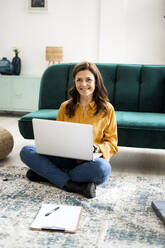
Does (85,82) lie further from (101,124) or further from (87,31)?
(87,31)

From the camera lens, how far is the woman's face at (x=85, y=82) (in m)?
2.29

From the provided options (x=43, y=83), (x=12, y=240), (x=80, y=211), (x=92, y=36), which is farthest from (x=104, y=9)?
(x=12, y=240)

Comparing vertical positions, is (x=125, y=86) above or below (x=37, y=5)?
below

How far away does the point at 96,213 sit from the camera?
196 centimetres

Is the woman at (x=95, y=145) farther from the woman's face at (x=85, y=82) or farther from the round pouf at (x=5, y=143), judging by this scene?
the round pouf at (x=5, y=143)

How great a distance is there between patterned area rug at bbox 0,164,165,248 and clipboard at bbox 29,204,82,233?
0.10 ft

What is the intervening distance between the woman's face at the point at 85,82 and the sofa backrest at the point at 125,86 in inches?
37.4

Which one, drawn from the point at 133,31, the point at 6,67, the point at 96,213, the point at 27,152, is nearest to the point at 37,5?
the point at 6,67

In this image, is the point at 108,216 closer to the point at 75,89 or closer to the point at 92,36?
the point at 75,89

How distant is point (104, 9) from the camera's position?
16.5 ft

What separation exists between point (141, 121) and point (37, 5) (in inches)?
135

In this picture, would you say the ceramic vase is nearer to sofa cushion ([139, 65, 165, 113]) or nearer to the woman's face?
sofa cushion ([139, 65, 165, 113])

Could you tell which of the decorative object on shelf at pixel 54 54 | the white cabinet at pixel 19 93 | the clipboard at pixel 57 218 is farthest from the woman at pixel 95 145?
the white cabinet at pixel 19 93

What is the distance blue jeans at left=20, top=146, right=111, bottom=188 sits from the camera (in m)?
2.20
